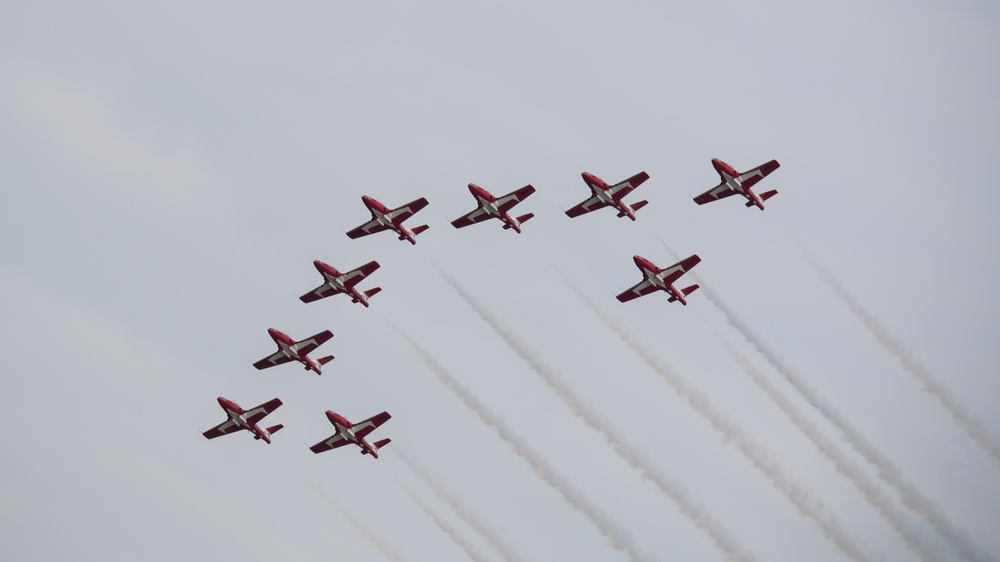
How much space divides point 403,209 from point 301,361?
18.3 m

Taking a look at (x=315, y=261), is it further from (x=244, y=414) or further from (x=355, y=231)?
(x=244, y=414)

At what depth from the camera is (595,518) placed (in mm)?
111125

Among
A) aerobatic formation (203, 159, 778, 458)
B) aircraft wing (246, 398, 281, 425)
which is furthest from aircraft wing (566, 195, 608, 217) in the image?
aircraft wing (246, 398, 281, 425)

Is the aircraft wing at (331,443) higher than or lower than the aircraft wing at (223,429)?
lower

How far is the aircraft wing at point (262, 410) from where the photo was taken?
128750 mm

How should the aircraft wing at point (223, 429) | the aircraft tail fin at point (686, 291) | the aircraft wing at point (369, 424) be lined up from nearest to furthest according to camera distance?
the aircraft tail fin at point (686, 291)
the aircraft wing at point (369, 424)
the aircraft wing at point (223, 429)

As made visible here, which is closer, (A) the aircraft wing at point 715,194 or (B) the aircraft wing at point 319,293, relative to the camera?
(A) the aircraft wing at point 715,194

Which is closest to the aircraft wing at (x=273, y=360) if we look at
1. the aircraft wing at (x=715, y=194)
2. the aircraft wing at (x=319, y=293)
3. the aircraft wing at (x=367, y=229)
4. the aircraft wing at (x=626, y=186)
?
the aircraft wing at (x=319, y=293)

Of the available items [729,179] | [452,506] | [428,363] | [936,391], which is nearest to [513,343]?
[428,363]

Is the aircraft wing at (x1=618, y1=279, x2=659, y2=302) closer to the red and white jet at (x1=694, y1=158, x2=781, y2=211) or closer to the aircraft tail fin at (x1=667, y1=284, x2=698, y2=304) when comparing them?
the aircraft tail fin at (x1=667, y1=284, x2=698, y2=304)

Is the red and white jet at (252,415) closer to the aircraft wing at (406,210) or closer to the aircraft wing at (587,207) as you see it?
the aircraft wing at (406,210)

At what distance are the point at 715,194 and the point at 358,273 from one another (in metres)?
34.0

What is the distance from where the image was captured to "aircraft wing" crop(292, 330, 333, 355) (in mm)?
122125

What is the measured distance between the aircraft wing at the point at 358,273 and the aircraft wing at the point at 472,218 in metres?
9.01
